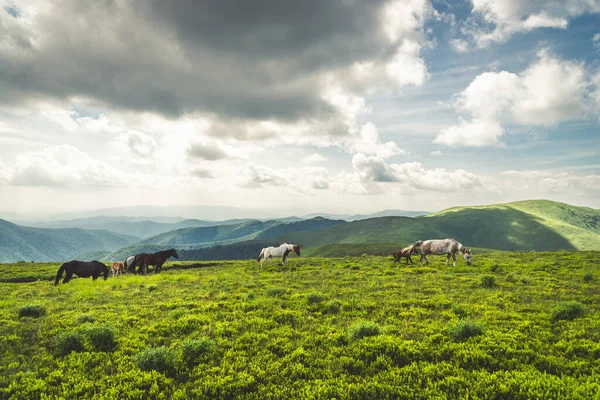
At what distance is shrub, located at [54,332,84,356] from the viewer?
945 centimetres

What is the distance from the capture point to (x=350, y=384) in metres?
7.35

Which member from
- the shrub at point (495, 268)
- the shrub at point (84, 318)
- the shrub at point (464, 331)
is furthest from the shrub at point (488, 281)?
the shrub at point (84, 318)

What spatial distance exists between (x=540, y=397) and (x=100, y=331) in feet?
43.4

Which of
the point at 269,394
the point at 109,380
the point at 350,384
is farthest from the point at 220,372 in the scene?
the point at 350,384

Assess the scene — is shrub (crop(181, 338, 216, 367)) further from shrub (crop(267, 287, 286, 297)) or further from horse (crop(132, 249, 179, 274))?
horse (crop(132, 249, 179, 274))

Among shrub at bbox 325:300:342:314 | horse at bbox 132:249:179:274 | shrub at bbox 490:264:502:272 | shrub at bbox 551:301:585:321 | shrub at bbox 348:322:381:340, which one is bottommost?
horse at bbox 132:249:179:274

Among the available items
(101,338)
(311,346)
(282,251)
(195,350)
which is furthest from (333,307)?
(282,251)

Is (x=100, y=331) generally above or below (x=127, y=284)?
above

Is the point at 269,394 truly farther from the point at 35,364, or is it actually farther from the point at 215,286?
the point at 215,286

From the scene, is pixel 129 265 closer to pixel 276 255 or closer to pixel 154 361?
pixel 276 255

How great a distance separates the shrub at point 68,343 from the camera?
9445mm

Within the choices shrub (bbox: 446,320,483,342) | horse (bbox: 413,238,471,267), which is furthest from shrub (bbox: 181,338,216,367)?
horse (bbox: 413,238,471,267)

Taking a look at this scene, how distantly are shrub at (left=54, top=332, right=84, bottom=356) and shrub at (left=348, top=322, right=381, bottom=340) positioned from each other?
9343 millimetres

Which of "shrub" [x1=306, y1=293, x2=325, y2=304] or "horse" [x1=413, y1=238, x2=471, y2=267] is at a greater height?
"horse" [x1=413, y1=238, x2=471, y2=267]
